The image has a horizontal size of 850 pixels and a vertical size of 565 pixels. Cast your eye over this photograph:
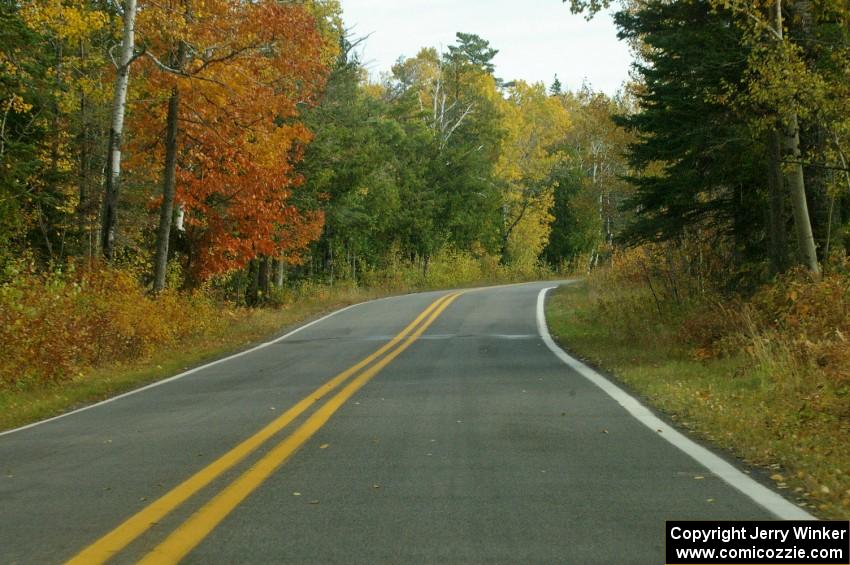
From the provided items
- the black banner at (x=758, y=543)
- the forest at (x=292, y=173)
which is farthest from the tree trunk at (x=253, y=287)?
the black banner at (x=758, y=543)

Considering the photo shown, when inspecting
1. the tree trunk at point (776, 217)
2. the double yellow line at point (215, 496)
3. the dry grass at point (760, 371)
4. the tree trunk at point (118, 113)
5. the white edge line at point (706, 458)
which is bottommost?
the double yellow line at point (215, 496)

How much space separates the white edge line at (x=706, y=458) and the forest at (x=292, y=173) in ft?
5.17

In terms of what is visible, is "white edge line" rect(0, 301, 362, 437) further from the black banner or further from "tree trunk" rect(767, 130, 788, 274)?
"tree trunk" rect(767, 130, 788, 274)

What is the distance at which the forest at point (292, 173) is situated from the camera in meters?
14.1

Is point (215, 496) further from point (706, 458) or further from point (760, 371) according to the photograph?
point (760, 371)

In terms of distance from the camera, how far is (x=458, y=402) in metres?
10.4

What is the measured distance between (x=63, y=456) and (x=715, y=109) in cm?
1318

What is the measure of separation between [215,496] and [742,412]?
5618 mm

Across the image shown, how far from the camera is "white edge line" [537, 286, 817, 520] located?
5.51 meters

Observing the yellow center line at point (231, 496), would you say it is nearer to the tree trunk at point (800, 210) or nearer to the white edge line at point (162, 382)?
the white edge line at point (162, 382)

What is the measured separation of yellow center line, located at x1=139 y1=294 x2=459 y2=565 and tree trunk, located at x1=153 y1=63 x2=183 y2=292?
1283 centimetres

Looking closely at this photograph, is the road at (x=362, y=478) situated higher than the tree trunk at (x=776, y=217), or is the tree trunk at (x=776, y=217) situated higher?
the tree trunk at (x=776, y=217)

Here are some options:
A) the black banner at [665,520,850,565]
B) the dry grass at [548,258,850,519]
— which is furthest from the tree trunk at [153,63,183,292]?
the black banner at [665,520,850,565]

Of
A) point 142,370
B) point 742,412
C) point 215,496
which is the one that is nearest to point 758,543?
point 215,496
